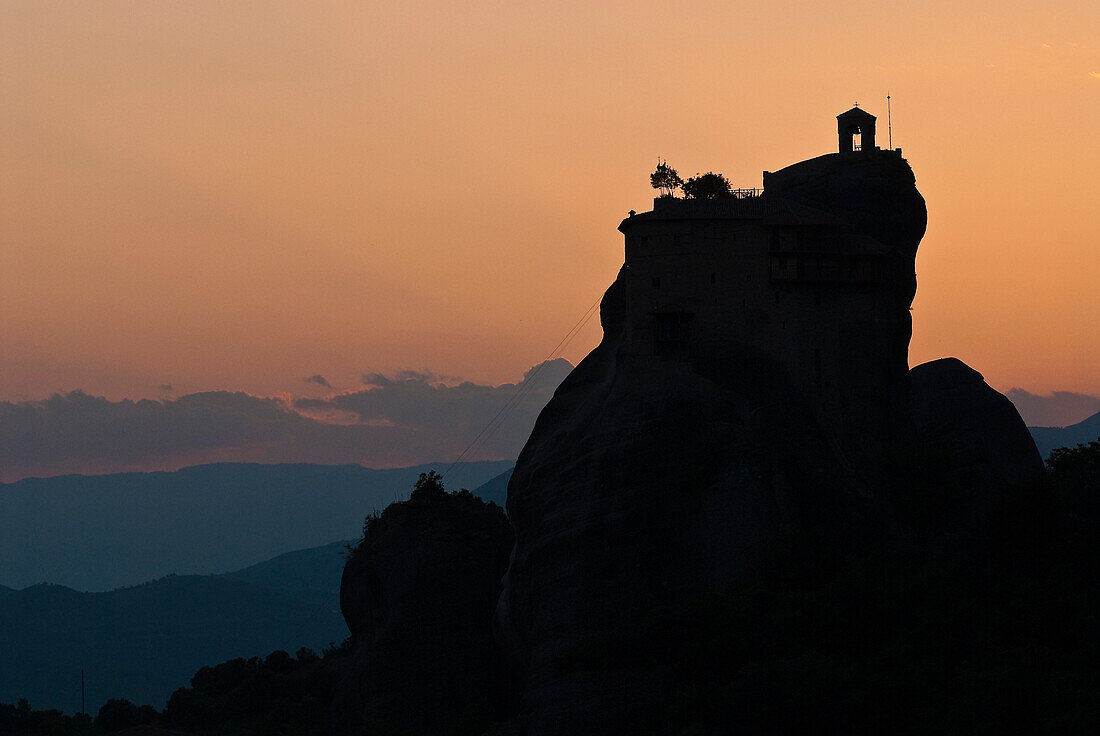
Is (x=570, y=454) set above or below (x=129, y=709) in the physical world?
above

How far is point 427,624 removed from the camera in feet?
427

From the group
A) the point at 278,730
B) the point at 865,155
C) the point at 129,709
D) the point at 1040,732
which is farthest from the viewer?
the point at 129,709

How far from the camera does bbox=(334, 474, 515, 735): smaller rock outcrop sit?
127 m

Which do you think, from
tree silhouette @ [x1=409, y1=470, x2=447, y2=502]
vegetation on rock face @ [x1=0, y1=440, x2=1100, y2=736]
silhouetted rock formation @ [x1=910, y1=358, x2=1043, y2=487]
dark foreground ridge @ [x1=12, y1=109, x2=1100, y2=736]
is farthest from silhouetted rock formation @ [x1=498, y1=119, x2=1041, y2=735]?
tree silhouette @ [x1=409, y1=470, x2=447, y2=502]

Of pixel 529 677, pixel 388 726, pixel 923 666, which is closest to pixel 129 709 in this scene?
pixel 388 726

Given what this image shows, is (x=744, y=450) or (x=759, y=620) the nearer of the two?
(x=759, y=620)

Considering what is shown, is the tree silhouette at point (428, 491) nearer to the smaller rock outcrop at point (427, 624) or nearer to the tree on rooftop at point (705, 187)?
the smaller rock outcrop at point (427, 624)

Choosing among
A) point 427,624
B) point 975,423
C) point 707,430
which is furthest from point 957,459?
point 427,624

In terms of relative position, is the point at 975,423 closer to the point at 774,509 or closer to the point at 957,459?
the point at 957,459

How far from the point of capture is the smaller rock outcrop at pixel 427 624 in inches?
5015

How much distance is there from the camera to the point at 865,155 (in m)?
118

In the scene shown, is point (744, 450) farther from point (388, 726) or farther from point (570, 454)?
point (388, 726)

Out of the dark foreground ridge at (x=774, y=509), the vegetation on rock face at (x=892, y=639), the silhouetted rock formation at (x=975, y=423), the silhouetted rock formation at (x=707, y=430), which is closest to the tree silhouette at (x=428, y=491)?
the dark foreground ridge at (x=774, y=509)

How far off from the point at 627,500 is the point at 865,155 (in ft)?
112
